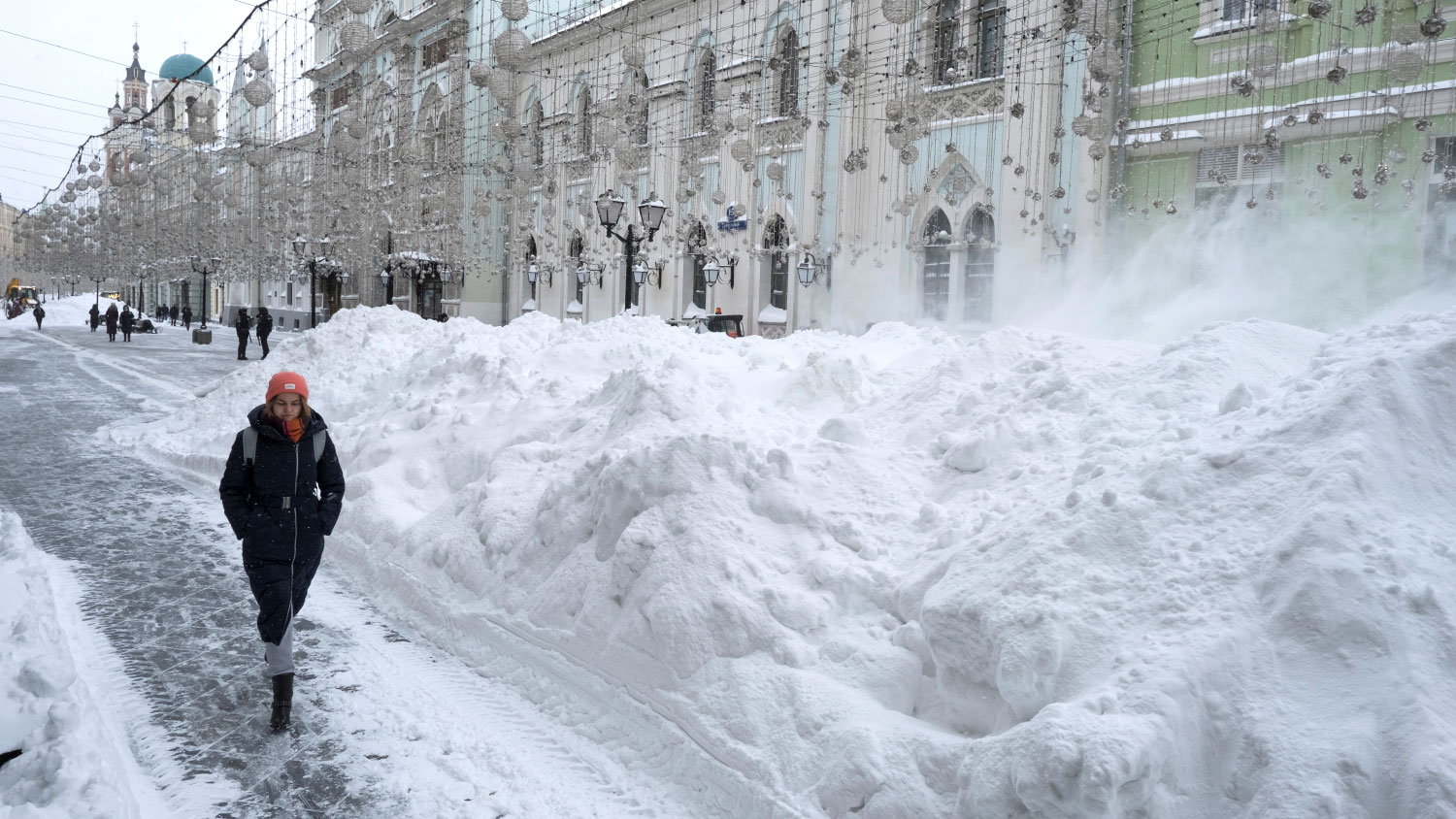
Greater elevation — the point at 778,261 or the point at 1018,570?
the point at 778,261

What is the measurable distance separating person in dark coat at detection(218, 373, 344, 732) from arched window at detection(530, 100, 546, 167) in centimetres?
2868

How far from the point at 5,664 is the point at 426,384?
23.5 ft

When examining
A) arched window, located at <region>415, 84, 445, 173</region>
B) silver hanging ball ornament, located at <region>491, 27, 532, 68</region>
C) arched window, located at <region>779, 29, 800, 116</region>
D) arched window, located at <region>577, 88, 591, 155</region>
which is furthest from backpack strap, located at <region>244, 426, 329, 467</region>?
arched window, located at <region>415, 84, 445, 173</region>

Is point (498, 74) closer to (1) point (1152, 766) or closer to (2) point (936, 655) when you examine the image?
(2) point (936, 655)

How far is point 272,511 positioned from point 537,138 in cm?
3102

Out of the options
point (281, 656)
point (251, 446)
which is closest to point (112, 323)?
point (251, 446)

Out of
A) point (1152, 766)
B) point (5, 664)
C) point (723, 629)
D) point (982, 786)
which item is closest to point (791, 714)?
point (723, 629)

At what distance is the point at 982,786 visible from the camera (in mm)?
3438

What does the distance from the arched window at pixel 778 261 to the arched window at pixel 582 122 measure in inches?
300

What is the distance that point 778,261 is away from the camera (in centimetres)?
2870

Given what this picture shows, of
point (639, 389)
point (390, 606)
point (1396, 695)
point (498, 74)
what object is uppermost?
point (498, 74)

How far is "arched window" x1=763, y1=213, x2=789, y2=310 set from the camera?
27708 millimetres

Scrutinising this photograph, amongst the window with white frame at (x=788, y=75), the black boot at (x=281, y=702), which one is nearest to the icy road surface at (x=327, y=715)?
the black boot at (x=281, y=702)

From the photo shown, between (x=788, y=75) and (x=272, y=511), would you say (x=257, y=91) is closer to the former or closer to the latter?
(x=272, y=511)
